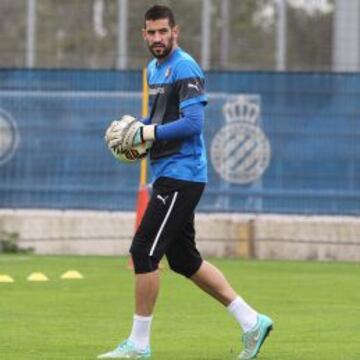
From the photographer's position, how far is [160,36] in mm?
8602

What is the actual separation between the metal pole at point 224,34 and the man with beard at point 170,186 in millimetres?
10742

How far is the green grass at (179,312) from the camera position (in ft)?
29.7

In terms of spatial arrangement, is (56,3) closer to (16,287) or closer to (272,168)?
(272,168)

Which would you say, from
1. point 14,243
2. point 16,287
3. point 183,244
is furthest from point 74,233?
point 183,244

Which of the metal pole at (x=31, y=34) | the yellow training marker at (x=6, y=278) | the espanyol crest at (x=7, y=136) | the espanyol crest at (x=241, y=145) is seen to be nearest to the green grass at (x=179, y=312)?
the yellow training marker at (x=6, y=278)

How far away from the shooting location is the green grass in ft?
29.7

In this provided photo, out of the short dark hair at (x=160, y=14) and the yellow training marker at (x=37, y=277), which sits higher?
the short dark hair at (x=160, y=14)

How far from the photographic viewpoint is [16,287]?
1317 cm

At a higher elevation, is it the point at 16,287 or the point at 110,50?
the point at 110,50

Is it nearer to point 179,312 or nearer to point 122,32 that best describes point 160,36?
point 179,312

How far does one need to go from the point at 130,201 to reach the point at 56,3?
3318 mm

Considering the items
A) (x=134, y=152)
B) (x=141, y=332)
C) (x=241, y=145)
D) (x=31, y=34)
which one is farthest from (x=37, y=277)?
(x=31, y=34)

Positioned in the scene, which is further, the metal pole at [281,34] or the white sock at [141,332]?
the metal pole at [281,34]

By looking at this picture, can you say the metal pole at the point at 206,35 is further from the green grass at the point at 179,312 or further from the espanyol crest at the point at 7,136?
the green grass at the point at 179,312
